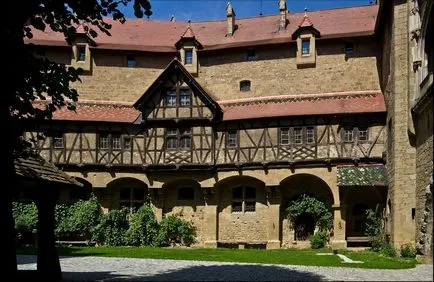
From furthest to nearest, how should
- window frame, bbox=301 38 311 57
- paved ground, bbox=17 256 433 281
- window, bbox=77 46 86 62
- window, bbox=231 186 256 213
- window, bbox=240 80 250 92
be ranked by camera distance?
window, bbox=77 46 86 62 → window, bbox=240 80 250 92 → window frame, bbox=301 38 311 57 → window, bbox=231 186 256 213 → paved ground, bbox=17 256 433 281

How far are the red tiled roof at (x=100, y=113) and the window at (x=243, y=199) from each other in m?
7.17

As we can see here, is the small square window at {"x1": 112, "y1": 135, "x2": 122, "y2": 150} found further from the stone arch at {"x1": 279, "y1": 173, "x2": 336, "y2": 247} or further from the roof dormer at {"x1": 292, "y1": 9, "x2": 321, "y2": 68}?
the roof dormer at {"x1": 292, "y1": 9, "x2": 321, "y2": 68}

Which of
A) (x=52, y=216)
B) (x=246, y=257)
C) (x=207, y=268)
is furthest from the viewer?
(x=246, y=257)

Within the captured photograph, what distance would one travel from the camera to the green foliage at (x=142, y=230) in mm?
31328

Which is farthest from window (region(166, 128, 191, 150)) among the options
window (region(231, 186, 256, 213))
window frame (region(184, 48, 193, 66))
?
window frame (region(184, 48, 193, 66))

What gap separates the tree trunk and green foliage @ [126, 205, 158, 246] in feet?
58.5

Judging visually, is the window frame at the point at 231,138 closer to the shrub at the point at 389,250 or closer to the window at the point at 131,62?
the window at the point at 131,62

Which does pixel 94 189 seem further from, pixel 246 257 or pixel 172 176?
pixel 246 257

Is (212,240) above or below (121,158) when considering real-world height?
below

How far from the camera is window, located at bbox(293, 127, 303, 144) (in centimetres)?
3033

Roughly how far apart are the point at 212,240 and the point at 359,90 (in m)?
11.5

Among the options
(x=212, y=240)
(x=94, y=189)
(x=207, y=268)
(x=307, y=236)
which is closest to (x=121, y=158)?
(x=94, y=189)

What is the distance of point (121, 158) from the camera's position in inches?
1265

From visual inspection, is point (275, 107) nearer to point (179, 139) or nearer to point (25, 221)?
point (179, 139)
